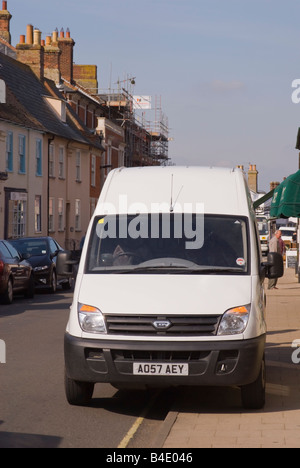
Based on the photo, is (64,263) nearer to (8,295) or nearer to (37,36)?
(8,295)

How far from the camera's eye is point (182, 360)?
838 centimetres

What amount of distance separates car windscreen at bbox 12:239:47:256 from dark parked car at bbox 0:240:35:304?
10.6 ft

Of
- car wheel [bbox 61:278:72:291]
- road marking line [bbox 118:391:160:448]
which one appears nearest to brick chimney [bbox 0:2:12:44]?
car wheel [bbox 61:278:72:291]

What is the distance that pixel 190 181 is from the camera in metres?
9.91

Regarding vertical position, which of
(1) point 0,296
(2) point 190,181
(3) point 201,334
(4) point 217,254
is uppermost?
(2) point 190,181

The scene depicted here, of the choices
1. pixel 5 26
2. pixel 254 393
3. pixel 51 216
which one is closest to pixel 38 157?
pixel 51 216

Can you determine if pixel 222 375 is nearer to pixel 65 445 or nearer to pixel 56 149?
pixel 65 445

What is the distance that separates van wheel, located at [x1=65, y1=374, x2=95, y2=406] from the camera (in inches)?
352

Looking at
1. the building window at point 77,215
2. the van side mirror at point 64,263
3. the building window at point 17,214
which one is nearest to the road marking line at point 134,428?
the van side mirror at point 64,263

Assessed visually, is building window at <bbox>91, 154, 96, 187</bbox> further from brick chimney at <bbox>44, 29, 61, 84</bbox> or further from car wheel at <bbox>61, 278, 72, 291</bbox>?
car wheel at <bbox>61, 278, 72, 291</bbox>

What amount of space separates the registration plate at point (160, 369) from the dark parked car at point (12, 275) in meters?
13.6

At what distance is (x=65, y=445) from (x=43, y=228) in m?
39.9

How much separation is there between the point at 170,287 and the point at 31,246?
19664 millimetres

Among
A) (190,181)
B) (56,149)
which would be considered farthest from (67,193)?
(190,181)
